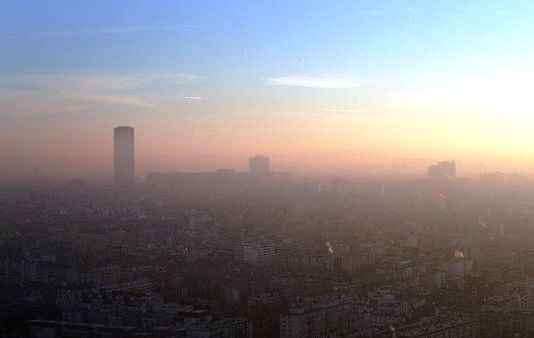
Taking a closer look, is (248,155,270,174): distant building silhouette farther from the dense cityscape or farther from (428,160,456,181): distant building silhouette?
(428,160,456,181): distant building silhouette

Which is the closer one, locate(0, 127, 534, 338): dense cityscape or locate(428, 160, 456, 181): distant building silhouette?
locate(0, 127, 534, 338): dense cityscape

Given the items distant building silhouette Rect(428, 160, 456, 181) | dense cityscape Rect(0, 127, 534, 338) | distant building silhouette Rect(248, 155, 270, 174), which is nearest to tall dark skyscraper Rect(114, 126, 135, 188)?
dense cityscape Rect(0, 127, 534, 338)

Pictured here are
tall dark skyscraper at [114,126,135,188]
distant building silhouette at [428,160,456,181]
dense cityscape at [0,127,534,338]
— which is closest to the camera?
dense cityscape at [0,127,534,338]

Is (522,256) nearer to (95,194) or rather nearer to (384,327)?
(384,327)

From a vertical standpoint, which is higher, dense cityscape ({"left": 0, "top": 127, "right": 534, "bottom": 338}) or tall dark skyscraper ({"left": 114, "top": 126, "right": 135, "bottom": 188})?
tall dark skyscraper ({"left": 114, "top": 126, "right": 135, "bottom": 188})

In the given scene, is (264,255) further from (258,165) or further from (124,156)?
(258,165)

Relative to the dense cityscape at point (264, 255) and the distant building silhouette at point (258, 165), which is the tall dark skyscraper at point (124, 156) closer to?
the dense cityscape at point (264, 255)

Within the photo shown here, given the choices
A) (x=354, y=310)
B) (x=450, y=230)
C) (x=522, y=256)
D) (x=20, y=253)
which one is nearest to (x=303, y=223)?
(x=450, y=230)
